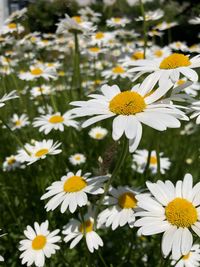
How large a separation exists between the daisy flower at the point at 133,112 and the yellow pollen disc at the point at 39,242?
33.4 inches

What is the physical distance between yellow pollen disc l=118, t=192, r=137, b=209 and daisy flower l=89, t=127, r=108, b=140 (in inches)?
65.7

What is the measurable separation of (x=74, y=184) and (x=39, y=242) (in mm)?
399

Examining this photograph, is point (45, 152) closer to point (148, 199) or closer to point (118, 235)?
point (118, 235)

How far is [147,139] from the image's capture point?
431 centimetres

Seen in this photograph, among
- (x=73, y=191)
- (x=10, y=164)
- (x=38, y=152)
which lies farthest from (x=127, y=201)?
(x=10, y=164)

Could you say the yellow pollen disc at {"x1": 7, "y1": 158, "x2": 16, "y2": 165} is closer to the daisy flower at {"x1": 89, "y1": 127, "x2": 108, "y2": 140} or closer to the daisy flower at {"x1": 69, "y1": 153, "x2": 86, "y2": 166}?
the daisy flower at {"x1": 69, "y1": 153, "x2": 86, "y2": 166}

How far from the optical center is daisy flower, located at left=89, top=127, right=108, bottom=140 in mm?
3699

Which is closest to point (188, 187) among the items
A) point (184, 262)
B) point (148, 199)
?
point (148, 199)

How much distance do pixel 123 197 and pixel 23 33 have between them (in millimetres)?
2790

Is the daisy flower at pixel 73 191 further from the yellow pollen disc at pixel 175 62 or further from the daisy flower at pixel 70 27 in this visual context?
the daisy flower at pixel 70 27

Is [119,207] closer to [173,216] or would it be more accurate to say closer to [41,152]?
[173,216]

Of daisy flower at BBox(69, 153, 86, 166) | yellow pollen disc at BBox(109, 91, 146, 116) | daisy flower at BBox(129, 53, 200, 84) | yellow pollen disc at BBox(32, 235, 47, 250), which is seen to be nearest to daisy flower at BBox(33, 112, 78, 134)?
daisy flower at BBox(69, 153, 86, 166)

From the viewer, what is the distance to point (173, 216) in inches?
58.0

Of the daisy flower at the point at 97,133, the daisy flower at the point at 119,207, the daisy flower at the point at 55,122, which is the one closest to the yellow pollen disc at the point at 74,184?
the daisy flower at the point at 119,207
